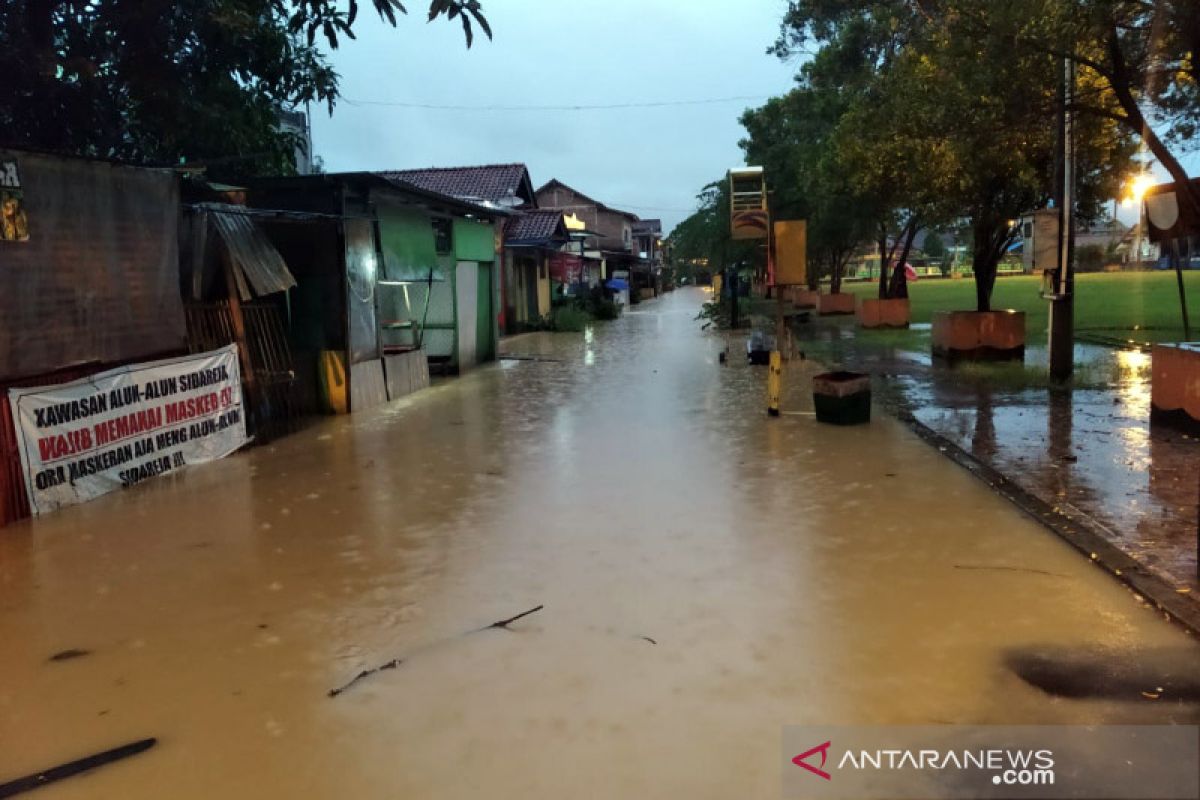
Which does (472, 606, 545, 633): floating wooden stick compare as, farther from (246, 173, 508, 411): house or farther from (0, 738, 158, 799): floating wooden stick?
(246, 173, 508, 411): house

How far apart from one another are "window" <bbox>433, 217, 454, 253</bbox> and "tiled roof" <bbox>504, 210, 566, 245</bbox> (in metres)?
11.8

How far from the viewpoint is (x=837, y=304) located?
36.5m

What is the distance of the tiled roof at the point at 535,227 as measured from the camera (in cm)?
3109

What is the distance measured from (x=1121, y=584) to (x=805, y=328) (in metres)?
24.1

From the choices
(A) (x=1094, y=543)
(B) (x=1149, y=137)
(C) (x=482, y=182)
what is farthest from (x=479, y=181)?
(A) (x=1094, y=543)

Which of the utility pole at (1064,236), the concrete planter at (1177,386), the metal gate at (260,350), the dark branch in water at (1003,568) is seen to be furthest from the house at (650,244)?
the dark branch in water at (1003,568)

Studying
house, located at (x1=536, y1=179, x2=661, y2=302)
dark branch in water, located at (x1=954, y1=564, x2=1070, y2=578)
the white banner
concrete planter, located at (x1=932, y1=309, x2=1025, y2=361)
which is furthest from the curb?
house, located at (x1=536, y1=179, x2=661, y2=302)

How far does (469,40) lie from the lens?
6.89 meters

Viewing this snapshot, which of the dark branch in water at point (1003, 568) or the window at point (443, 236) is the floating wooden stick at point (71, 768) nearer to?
the dark branch in water at point (1003, 568)

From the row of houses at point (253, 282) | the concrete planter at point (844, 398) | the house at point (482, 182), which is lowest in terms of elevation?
the concrete planter at point (844, 398)

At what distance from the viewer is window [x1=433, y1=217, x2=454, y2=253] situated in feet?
59.7

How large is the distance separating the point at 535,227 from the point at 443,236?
14.7 m

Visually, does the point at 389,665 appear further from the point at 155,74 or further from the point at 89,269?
the point at 155,74

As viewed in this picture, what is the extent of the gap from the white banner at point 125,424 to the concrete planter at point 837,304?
97.0 ft
